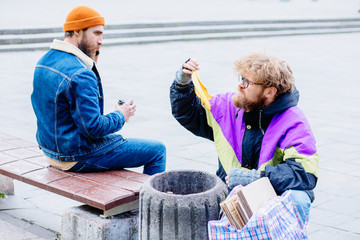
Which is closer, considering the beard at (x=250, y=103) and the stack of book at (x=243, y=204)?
the stack of book at (x=243, y=204)

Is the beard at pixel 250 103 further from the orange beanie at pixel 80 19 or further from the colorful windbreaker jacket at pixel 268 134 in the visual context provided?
the orange beanie at pixel 80 19

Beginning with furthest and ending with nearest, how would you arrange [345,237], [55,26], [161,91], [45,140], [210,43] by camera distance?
[210,43] < [55,26] < [161,91] < [345,237] < [45,140]

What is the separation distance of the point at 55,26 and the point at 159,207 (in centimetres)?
1276

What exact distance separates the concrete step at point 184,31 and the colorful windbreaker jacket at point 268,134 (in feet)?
35.0

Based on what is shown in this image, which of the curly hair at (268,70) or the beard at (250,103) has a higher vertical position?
the curly hair at (268,70)

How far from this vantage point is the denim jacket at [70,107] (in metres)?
3.49

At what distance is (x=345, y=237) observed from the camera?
13.3ft

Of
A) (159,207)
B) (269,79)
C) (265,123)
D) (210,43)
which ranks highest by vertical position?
(269,79)

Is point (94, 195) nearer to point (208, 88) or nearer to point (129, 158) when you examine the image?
point (129, 158)

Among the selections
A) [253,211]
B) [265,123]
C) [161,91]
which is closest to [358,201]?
[265,123]

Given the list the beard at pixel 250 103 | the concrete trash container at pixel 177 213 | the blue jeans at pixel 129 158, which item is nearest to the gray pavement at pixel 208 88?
the beard at pixel 250 103

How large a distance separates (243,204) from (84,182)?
1309 mm

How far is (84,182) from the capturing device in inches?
143

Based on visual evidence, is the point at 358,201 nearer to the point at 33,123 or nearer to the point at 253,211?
the point at 253,211
